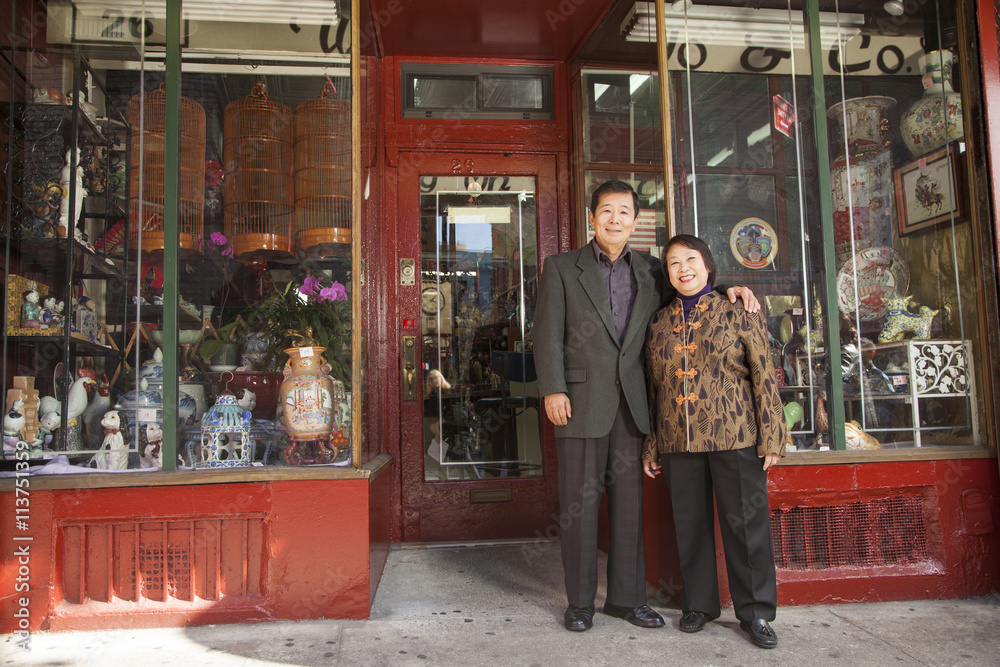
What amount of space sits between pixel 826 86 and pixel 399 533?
343cm

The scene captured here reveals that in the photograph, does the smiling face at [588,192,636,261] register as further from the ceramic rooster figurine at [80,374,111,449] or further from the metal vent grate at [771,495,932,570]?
the ceramic rooster figurine at [80,374,111,449]

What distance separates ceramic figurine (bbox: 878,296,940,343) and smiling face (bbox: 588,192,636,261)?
149 centimetres

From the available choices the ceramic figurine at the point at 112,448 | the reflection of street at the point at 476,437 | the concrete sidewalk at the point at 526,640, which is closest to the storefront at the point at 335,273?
the ceramic figurine at the point at 112,448

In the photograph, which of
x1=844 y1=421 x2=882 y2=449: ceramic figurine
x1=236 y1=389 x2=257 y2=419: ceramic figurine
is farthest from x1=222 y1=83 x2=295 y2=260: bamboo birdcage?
x1=844 y1=421 x2=882 y2=449: ceramic figurine

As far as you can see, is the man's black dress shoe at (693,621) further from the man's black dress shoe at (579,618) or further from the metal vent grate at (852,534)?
the metal vent grate at (852,534)

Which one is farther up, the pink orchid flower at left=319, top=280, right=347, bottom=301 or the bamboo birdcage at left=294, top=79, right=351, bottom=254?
the bamboo birdcage at left=294, top=79, right=351, bottom=254

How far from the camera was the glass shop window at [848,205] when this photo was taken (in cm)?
323

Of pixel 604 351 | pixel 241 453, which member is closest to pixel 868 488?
pixel 604 351

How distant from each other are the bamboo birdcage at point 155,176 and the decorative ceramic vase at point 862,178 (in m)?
3.11

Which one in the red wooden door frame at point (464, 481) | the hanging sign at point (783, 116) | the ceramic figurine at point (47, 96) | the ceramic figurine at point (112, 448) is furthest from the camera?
the red wooden door frame at point (464, 481)

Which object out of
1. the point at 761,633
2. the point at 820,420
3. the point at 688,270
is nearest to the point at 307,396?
the point at 688,270

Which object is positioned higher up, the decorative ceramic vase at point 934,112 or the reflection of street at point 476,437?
the decorative ceramic vase at point 934,112

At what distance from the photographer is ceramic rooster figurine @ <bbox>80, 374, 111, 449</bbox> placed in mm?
2867

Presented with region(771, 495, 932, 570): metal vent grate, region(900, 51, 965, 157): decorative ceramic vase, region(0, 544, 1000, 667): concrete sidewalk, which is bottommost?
region(0, 544, 1000, 667): concrete sidewalk
